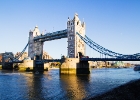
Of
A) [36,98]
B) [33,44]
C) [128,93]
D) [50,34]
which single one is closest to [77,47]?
[50,34]

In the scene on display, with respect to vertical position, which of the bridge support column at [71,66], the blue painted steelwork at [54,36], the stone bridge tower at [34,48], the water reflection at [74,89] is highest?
the blue painted steelwork at [54,36]

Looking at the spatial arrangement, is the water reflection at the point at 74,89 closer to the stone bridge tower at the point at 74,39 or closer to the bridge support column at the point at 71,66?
the bridge support column at the point at 71,66

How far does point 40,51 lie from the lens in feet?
401

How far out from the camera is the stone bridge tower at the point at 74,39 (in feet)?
305

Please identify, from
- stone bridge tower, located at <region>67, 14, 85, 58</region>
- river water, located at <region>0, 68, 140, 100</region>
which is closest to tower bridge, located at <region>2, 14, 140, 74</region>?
stone bridge tower, located at <region>67, 14, 85, 58</region>

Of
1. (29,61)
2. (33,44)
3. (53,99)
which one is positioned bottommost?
(53,99)

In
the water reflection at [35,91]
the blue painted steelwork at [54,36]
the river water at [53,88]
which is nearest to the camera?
the water reflection at [35,91]

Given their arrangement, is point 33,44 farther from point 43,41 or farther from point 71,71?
point 71,71

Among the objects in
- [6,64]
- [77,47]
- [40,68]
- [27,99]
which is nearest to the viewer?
[27,99]

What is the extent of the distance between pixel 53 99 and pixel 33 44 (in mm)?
98747

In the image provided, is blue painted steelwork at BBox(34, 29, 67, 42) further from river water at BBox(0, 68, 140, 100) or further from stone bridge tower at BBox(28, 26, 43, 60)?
river water at BBox(0, 68, 140, 100)

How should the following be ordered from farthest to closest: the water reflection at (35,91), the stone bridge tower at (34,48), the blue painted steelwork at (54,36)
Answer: the stone bridge tower at (34,48) < the blue painted steelwork at (54,36) < the water reflection at (35,91)

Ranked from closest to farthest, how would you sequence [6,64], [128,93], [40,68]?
1. [128,93]
2. [40,68]
3. [6,64]

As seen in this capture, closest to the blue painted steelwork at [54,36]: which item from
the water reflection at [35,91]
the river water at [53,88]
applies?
the river water at [53,88]
